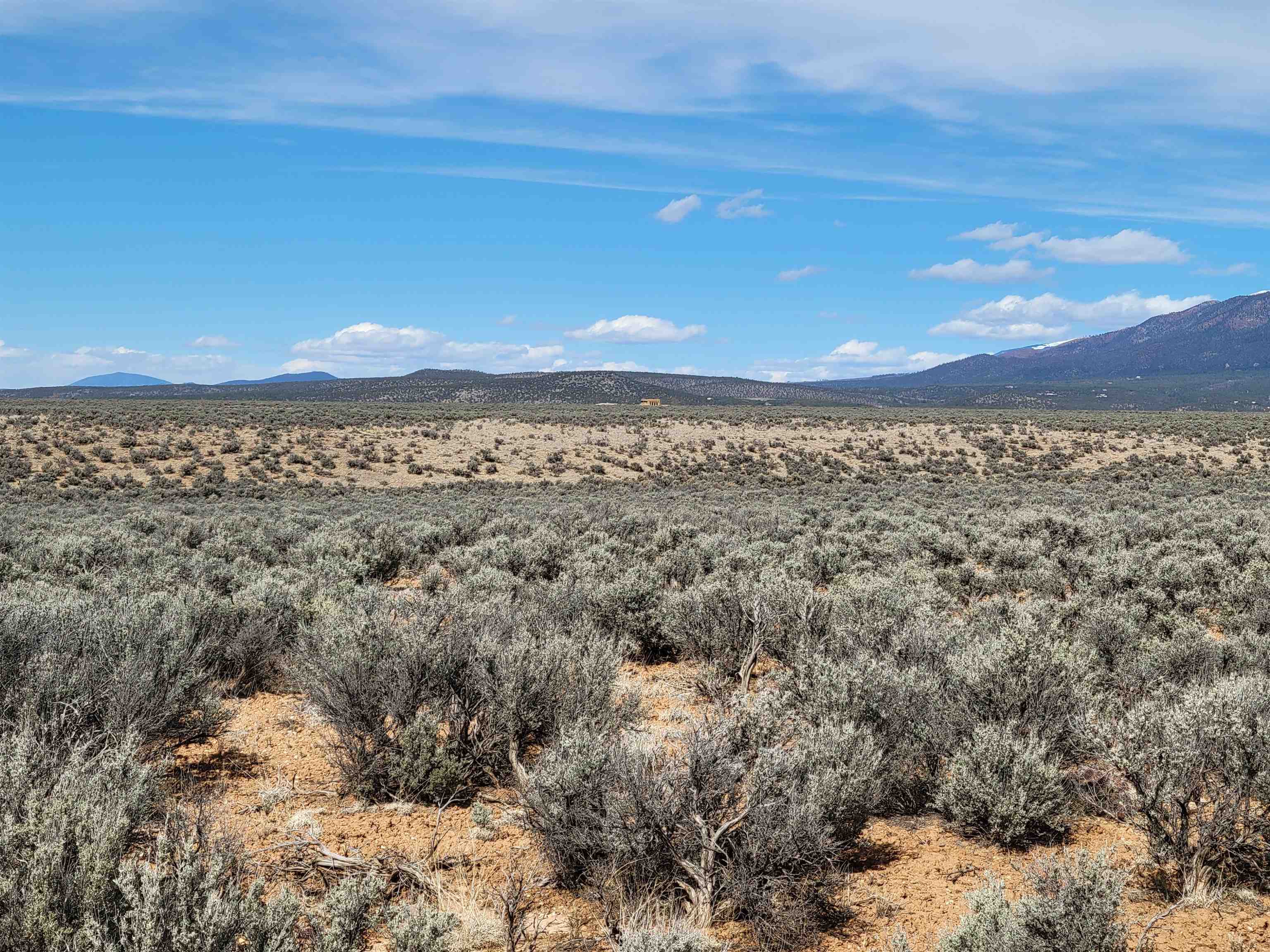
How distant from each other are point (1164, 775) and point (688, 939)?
9.12 ft

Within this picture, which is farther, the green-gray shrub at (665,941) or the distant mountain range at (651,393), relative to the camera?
the distant mountain range at (651,393)

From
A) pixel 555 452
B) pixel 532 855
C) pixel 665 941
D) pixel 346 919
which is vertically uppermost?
pixel 555 452

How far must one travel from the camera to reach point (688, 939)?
294 cm

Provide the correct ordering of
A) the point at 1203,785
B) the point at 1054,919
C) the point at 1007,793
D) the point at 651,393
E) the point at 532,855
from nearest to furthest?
the point at 1054,919 < the point at 1203,785 < the point at 532,855 < the point at 1007,793 < the point at 651,393

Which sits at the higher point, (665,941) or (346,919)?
(346,919)

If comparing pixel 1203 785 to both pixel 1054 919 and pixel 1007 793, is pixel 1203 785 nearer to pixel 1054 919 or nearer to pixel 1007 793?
pixel 1007 793

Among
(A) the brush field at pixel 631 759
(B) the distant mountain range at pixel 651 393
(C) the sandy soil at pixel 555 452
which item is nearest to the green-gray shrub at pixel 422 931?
(A) the brush field at pixel 631 759

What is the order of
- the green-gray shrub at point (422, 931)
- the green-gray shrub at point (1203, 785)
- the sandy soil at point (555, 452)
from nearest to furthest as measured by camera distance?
the green-gray shrub at point (422, 931), the green-gray shrub at point (1203, 785), the sandy soil at point (555, 452)

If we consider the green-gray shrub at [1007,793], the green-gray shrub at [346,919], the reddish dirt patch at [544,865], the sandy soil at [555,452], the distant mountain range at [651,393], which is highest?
the distant mountain range at [651,393]

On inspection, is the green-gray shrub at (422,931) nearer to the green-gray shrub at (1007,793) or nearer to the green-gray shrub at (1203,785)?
the green-gray shrub at (1007,793)

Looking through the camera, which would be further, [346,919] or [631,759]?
[631,759]

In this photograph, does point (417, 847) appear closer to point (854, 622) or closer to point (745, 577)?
point (854, 622)

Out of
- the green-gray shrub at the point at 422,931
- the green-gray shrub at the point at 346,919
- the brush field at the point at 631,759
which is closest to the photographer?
the green-gray shrub at the point at 346,919

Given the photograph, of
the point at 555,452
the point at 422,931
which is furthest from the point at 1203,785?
the point at 555,452
